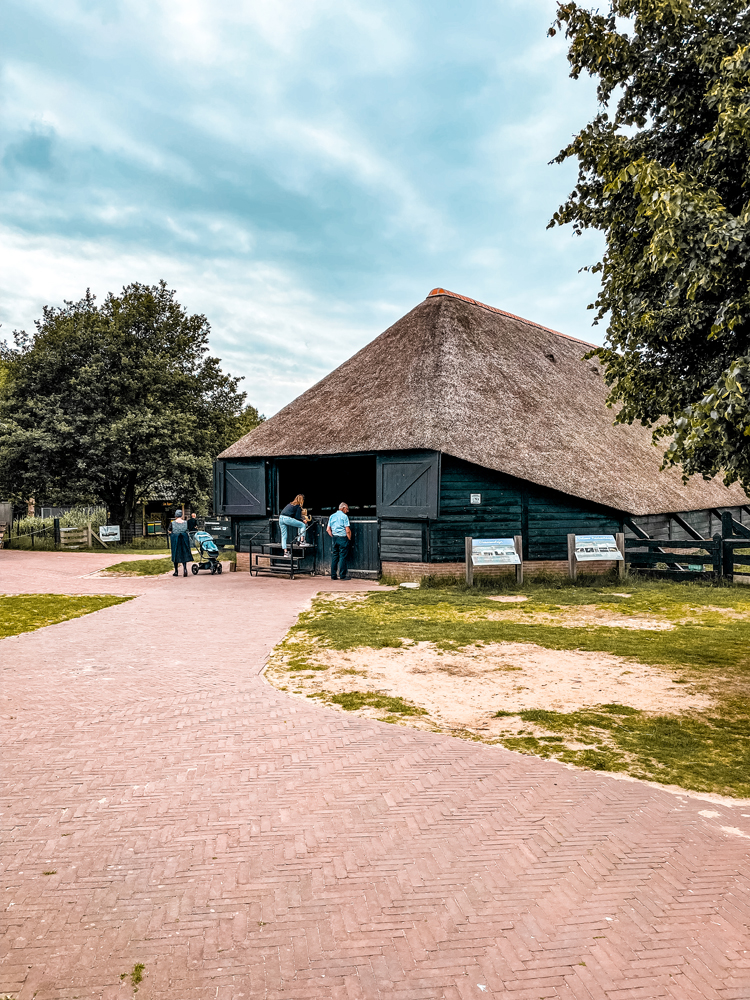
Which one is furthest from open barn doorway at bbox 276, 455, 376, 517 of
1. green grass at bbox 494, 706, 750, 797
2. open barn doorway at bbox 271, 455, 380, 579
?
green grass at bbox 494, 706, 750, 797

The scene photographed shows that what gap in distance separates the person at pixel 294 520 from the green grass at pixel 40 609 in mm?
4642

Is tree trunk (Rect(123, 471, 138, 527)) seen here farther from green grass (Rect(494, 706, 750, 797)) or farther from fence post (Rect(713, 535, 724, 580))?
green grass (Rect(494, 706, 750, 797))

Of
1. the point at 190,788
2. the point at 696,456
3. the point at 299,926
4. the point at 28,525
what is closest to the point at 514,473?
the point at 696,456

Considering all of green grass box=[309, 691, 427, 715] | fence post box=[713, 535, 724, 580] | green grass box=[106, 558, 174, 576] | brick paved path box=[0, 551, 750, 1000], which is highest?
fence post box=[713, 535, 724, 580]

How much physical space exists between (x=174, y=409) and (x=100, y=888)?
Result: 30.4m

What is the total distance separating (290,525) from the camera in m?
17.2

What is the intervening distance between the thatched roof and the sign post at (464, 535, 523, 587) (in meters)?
1.84

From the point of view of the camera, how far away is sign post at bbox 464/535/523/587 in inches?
559

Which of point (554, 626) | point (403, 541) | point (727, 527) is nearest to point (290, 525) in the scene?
point (403, 541)

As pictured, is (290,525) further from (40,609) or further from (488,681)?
(488,681)

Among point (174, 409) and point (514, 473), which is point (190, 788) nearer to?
point (514, 473)

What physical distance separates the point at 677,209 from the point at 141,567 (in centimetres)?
1837

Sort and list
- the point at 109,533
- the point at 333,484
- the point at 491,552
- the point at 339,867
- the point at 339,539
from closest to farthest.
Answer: the point at 339,867 < the point at 491,552 < the point at 339,539 < the point at 333,484 < the point at 109,533

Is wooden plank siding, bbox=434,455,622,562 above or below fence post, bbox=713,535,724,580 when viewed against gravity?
above
